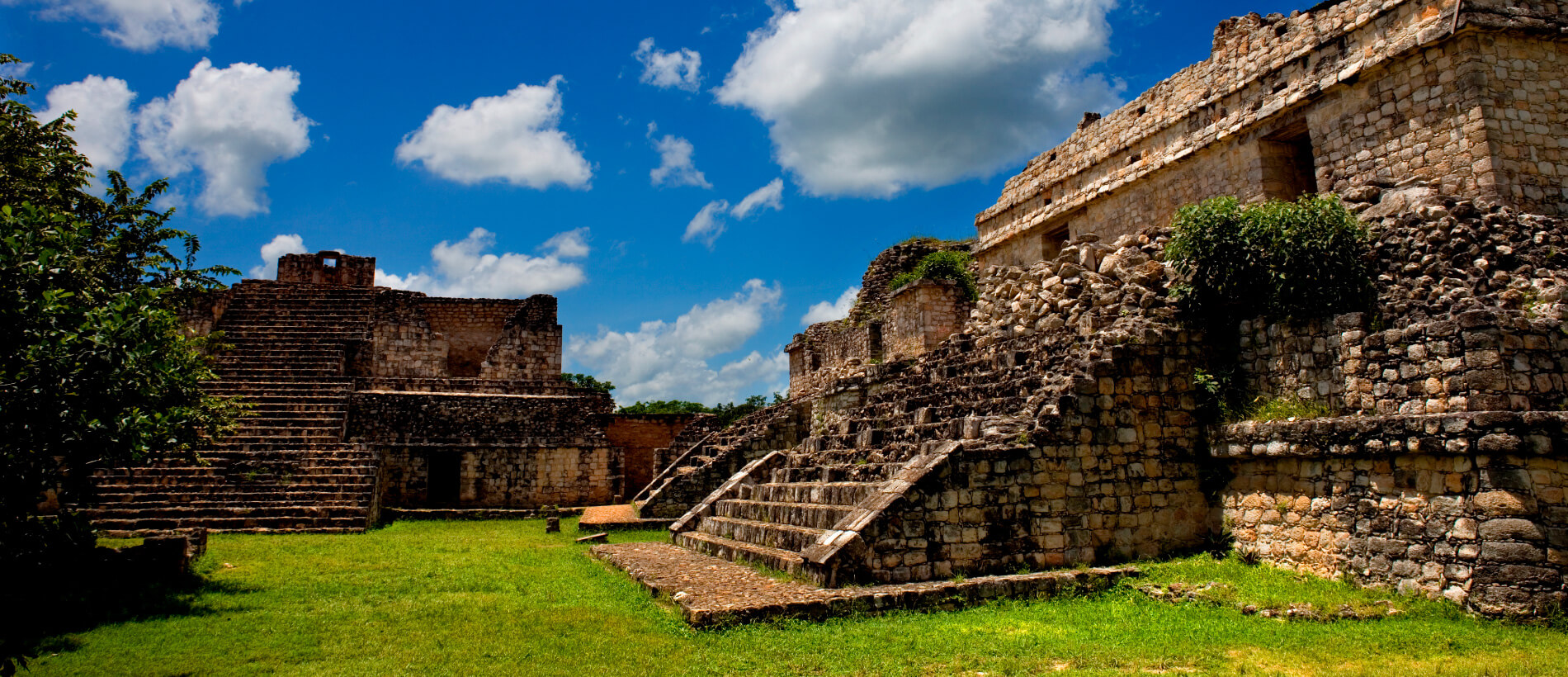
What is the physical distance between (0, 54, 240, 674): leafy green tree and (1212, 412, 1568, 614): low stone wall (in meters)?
8.61

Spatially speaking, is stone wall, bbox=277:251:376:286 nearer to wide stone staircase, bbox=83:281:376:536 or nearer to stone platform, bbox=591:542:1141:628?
wide stone staircase, bbox=83:281:376:536

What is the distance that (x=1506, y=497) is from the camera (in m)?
6.26

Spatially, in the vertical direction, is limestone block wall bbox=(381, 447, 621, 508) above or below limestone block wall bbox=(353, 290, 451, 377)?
below

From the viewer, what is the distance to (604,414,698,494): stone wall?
24.9 meters

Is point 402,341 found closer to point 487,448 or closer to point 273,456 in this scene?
point 487,448

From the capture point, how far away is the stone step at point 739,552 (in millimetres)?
8500

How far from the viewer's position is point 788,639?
641 cm

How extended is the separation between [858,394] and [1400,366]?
8878 millimetres

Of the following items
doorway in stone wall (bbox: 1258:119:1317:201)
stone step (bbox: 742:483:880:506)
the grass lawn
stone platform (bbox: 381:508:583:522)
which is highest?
doorway in stone wall (bbox: 1258:119:1317:201)

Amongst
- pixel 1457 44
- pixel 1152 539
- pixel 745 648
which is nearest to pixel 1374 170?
pixel 1457 44

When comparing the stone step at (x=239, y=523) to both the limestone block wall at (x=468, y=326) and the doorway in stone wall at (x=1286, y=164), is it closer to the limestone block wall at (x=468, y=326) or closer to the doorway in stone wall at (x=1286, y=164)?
the limestone block wall at (x=468, y=326)

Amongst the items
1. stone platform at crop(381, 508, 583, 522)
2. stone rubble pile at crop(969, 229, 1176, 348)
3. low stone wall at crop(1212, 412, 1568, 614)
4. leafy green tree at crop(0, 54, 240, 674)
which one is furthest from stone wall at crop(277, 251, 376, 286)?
low stone wall at crop(1212, 412, 1568, 614)

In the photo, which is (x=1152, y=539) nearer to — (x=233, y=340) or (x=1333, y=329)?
(x=1333, y=329)

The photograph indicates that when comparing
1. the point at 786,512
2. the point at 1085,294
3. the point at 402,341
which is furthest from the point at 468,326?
the point at 1085,294
